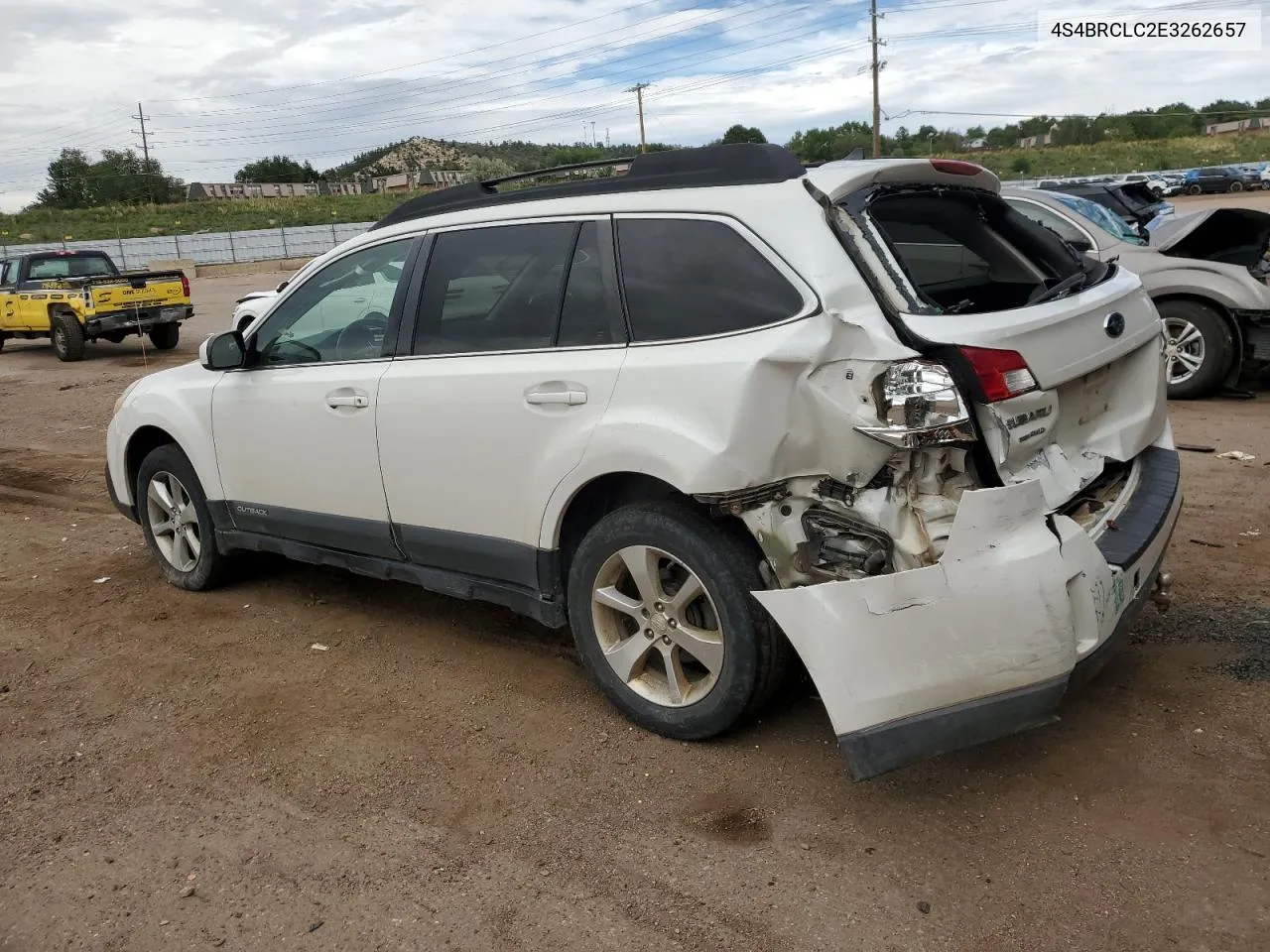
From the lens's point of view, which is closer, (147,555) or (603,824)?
(603,824)

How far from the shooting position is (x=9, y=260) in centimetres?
1833

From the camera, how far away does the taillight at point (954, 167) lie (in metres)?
3.60

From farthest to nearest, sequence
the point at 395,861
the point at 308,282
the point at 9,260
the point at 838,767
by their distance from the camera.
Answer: the point at 9,260, the point at 308,282, the point at 838,767, the point at 395,861

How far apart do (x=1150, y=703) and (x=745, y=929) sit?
181 cm

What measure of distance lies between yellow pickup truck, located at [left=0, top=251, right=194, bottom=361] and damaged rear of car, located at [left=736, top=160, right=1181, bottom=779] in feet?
53.7

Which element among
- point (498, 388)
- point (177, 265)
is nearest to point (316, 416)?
point (498, 388)

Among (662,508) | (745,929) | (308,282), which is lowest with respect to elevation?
(745,929)

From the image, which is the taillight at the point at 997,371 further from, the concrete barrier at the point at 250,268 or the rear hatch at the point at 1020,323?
the concrete barrier at the point at 250,268

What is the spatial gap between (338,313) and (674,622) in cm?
218

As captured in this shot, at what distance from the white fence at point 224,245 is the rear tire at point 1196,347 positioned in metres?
41.8

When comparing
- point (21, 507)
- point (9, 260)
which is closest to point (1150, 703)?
point (21, 507)

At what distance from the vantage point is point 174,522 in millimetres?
5434

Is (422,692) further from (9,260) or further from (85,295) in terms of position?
(9,260)

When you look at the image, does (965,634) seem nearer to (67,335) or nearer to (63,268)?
(67,335)
